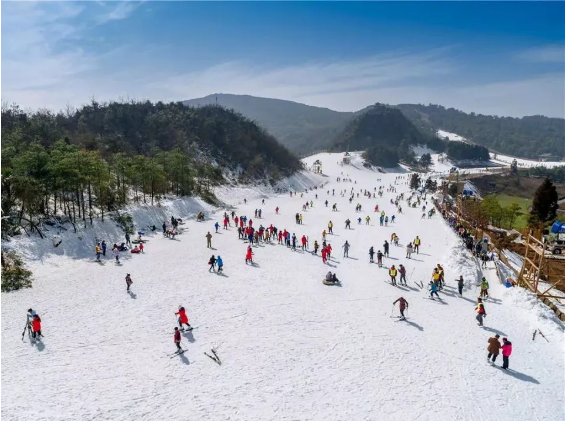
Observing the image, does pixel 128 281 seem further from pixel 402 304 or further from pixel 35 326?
pixel 402 304

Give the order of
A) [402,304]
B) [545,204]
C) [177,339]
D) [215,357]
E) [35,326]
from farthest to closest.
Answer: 1. [545,204]
2. [402,304]
3. [35,326]
4. [177,339]
5. [215,357]

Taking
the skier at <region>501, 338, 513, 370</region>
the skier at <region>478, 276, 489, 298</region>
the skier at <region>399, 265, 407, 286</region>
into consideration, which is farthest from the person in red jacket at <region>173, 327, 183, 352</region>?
the skier at <region>478, 276, 489, 298</region>

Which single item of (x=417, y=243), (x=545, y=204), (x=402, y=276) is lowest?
(x=402, y=276)

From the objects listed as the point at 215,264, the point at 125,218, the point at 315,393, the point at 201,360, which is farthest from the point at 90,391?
the point at 125,218

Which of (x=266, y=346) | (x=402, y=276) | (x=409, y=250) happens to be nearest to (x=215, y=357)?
(x=266, y=346)

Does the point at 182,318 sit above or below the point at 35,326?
below

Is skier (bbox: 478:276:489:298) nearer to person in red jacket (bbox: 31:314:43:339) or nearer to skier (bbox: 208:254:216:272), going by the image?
skier (bbox: 208:254:216:272)
